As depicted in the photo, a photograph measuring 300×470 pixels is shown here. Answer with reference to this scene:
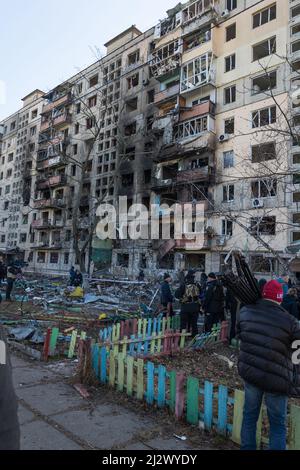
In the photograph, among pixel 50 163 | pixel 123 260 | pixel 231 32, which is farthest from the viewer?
pixel 50 163

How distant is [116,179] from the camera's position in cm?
3947

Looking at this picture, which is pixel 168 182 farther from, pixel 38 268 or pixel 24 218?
pixel 24 218

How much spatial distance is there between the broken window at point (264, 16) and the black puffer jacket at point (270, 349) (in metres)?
30.9

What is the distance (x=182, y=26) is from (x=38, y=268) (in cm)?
3242

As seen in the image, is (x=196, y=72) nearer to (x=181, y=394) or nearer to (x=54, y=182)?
(x=54, y=182)

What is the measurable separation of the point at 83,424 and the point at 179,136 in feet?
102

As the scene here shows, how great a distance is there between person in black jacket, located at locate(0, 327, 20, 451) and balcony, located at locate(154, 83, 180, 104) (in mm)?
35140

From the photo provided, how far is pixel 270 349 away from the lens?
344 centimetres

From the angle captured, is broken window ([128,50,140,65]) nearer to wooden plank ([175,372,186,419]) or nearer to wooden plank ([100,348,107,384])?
wooden plank ([100,348,107,384])

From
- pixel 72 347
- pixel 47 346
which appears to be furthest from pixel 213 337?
pixel 47 346

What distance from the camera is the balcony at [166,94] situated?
33.9 m

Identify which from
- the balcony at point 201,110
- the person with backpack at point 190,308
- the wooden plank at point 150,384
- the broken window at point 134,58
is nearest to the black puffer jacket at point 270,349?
the wooden plank at point 150,384

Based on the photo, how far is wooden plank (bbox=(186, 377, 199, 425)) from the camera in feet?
14.5

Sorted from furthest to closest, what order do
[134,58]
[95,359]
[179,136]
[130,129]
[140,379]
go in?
[134,58]
[130,129]
[179,136]
[95,359]
[140,379]
